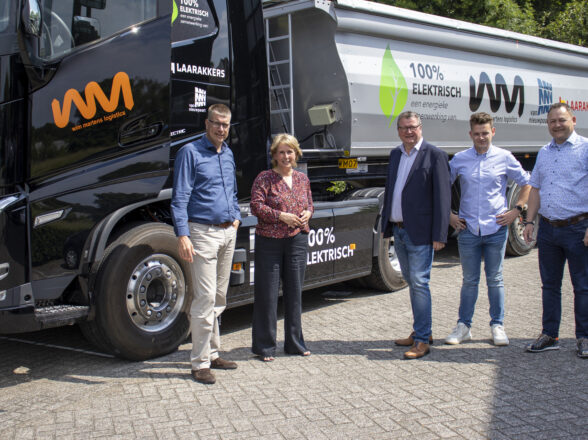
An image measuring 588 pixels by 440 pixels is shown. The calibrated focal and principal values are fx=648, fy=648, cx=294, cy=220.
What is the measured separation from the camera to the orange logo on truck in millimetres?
4234

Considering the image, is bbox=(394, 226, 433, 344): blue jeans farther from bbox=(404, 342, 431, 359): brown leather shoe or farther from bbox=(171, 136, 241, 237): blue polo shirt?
bbox=(171, 136, 241, 237): blue polo shirt

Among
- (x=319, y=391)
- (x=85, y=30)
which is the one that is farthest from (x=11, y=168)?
(x=319, y=391)

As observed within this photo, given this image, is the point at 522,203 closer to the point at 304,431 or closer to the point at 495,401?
the point at 495,401

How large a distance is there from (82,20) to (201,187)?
1.36 metres

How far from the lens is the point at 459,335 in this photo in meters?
5.17

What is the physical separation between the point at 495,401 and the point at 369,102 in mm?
3556

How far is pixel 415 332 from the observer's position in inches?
196

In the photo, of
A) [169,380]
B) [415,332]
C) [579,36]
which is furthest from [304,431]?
[579,36]

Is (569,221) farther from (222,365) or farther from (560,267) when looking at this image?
(222,365)

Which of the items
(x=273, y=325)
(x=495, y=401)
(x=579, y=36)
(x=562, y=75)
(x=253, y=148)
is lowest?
(x=495, y=401)

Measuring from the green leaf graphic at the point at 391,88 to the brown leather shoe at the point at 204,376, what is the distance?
142 inches

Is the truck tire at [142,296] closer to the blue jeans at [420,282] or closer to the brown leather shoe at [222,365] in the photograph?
the brown leather shoe at [222,365]

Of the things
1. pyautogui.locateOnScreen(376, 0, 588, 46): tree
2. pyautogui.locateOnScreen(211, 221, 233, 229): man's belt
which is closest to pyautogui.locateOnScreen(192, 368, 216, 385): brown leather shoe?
pyautogui.locateOnScreen(211, 221, 233, 229): man's belt

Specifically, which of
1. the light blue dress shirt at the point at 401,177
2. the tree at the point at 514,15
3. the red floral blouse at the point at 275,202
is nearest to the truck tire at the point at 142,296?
the red floral blouse at the point at 275,202
